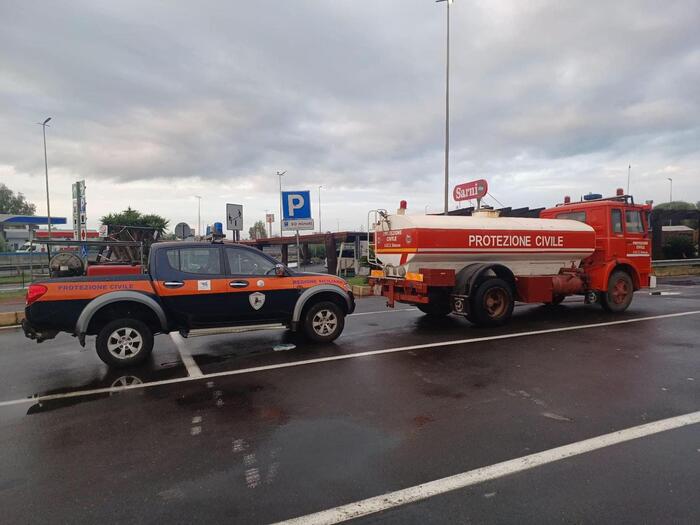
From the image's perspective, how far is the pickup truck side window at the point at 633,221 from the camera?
9.69 m

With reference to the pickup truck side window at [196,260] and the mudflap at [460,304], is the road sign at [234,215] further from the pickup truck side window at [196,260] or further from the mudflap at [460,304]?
the mudflap at [460,304]

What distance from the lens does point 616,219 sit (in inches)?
376

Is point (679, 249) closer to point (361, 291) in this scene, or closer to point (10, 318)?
point (361, 291)

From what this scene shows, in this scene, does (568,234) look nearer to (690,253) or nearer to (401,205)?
(401,205)

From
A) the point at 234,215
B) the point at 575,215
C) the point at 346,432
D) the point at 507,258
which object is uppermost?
the point at 234,215

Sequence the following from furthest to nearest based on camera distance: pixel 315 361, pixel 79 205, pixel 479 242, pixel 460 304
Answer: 1. pixel 79 205
2. pixel 479 242
3. pixel 460 304
4. pixel 315 361

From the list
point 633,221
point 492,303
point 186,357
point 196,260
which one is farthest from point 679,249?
point 186,357

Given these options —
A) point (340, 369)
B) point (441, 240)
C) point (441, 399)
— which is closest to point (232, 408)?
point (340, 369)

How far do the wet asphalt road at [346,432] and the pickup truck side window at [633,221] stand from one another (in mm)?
3722

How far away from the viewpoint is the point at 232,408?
4.28 metres

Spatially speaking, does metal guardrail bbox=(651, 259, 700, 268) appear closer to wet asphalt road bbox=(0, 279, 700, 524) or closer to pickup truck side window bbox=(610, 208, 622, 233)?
pickup truck side window bbox=(610, 208, 622, 233)

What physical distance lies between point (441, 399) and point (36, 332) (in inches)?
204

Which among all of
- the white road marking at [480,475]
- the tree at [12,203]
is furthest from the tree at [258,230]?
the white road marking at [480,475]

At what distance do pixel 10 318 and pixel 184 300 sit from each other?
242 inches
